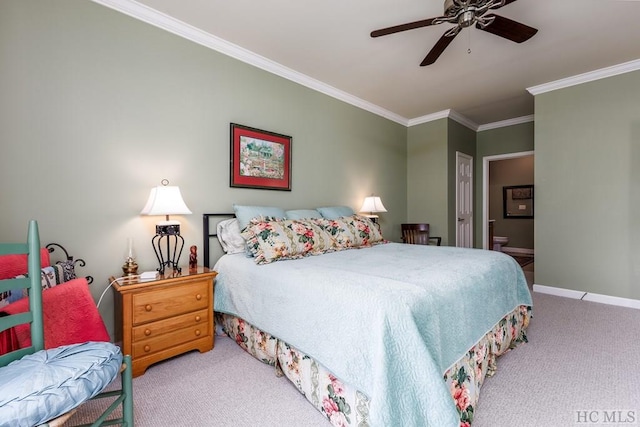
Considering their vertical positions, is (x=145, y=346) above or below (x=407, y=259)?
below

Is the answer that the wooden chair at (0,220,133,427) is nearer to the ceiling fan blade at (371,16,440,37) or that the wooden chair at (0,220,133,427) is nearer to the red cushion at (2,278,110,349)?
the red cushion at (2,278,110,349)

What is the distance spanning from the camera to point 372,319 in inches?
49.4

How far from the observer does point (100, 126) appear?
2.12 metres

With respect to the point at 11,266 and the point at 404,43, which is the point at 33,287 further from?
the point at 404,43

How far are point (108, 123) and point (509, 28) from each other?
2955 millimetres

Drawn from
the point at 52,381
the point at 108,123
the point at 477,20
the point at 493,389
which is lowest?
the point at 493,389

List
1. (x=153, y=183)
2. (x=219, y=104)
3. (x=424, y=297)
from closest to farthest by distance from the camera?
(x=424, y=297)
(x=153, y=183)
(x=219, y=104)

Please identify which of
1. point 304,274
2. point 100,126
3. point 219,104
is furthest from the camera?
point 219,104

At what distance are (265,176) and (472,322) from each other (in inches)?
90.6

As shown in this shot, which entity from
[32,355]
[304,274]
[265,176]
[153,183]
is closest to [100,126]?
[153,183]

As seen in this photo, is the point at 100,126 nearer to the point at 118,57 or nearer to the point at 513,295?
the point at 118,57

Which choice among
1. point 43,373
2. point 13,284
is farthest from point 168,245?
point 43,373

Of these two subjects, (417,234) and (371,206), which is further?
(417,234)

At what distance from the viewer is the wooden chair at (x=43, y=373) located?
876 millimetres
